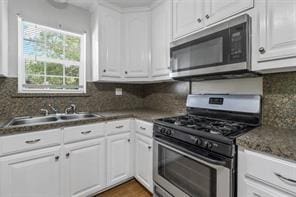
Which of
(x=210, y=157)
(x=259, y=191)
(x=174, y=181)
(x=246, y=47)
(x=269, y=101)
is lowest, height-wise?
(x=174, y=181)

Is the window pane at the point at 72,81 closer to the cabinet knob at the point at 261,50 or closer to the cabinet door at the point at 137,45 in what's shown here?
the cabinet door at the point at 137,45

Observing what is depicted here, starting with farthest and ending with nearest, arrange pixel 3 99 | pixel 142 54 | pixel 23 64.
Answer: pixel 142 54 < pixel 23 64 < pixel 3 99

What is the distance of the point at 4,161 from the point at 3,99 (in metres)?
0.82

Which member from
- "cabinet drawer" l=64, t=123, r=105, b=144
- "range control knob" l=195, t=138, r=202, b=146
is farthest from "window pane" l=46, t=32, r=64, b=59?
"range control knob" l=195, t=138, r=202, b=146

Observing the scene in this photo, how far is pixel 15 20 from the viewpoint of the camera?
75.1 inches

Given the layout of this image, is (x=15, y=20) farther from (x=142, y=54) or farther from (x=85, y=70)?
(x=142, y=54)

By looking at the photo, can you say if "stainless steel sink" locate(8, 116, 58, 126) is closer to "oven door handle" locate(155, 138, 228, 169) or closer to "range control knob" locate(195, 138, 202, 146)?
"oven door handle" locate(155, 138, 228, 169)

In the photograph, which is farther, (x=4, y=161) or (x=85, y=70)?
(x=85, y=70)

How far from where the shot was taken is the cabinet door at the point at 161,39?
6.65 feet

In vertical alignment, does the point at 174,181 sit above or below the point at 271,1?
below

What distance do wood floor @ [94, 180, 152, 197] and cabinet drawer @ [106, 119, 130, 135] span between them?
2.30 ft

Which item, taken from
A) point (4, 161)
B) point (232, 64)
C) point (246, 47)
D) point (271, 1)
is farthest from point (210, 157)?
point (4, 161)

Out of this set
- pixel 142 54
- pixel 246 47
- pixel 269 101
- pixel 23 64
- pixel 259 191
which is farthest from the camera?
pixel 142 54

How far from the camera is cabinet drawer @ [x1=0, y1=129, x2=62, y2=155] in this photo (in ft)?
4.34
